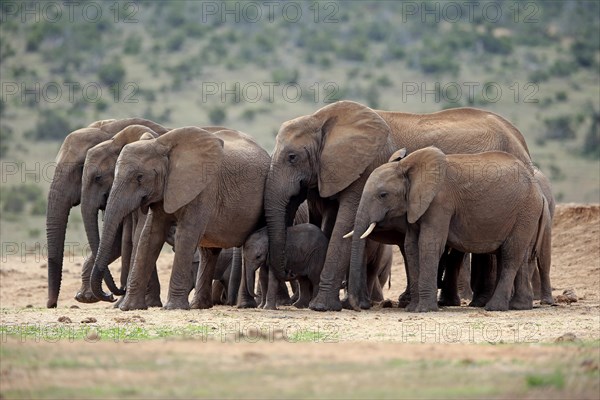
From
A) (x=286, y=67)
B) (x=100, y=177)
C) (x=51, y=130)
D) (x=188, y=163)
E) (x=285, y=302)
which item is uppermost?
(x=286, y=67)

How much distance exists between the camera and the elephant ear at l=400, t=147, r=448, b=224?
1590cm

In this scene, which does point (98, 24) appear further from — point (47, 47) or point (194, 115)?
point (194, 115)

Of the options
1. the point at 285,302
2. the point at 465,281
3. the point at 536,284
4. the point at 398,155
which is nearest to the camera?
the point at 398,155

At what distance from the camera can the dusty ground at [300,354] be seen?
363 inches

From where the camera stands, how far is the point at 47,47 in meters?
58.3

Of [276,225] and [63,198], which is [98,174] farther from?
[276,225]

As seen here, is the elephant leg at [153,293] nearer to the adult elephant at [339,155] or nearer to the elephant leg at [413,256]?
the adult elephant at [339,155]

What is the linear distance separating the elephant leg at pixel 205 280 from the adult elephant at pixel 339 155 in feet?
3.53

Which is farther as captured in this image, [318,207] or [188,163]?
[318,207]

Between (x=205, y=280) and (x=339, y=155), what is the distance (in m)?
2.28

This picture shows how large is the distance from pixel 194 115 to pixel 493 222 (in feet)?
107

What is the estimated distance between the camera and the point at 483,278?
1775 cm
